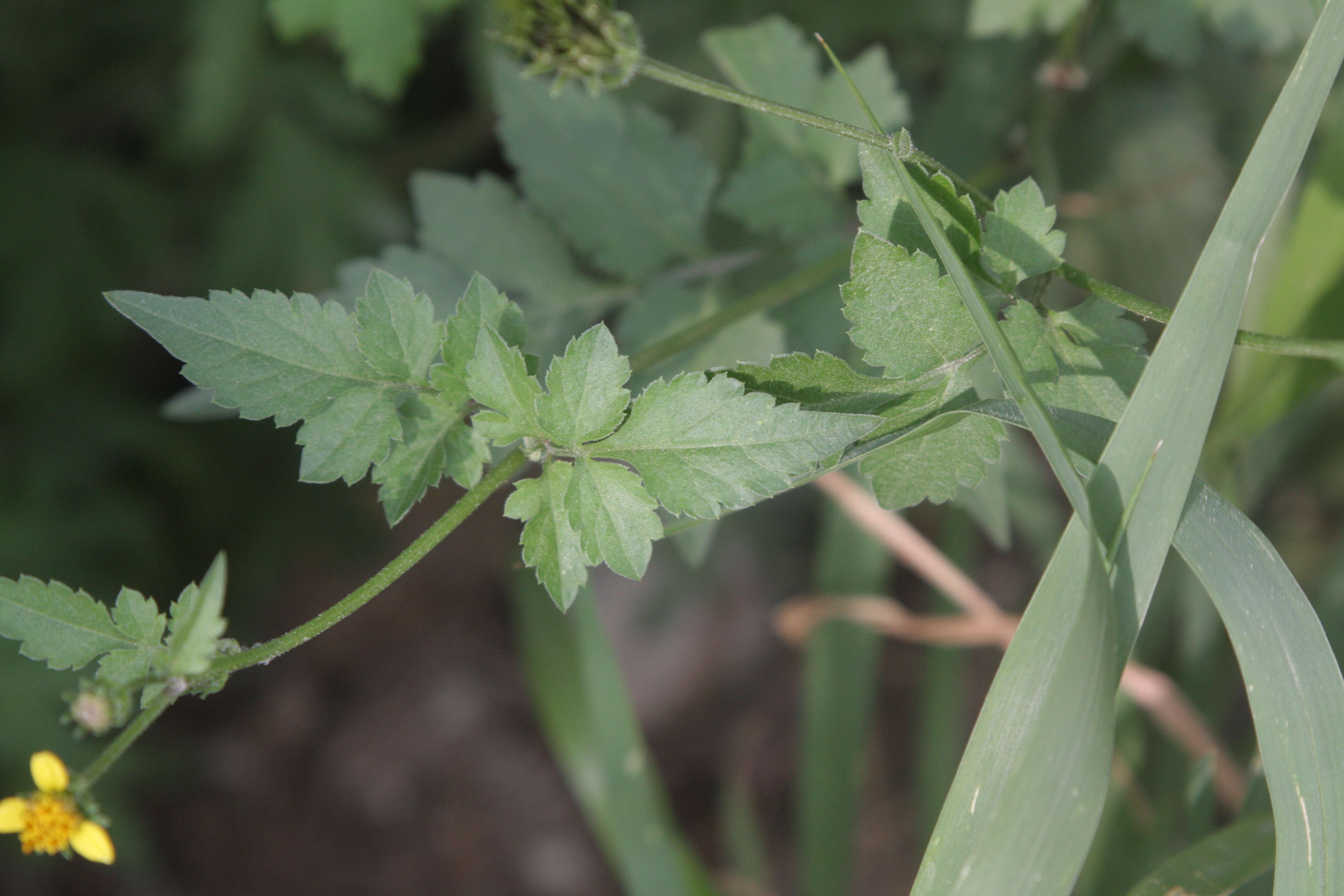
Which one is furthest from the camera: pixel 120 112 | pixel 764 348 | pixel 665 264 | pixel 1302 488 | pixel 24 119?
pixel 1302 488

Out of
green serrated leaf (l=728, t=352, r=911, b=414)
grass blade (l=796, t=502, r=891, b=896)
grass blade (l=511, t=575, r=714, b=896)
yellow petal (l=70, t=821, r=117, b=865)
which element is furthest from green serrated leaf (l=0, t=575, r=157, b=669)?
grass blade (l=796, t=502, r=891, b=896)

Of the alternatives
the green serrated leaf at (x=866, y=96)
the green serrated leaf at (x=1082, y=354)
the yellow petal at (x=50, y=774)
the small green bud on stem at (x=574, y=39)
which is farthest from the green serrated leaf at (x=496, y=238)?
the yellow petal at (x=50, y=774)

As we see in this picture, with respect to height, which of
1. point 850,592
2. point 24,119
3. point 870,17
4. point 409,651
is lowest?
point 409,651

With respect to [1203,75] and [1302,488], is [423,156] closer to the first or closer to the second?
[1203,75]

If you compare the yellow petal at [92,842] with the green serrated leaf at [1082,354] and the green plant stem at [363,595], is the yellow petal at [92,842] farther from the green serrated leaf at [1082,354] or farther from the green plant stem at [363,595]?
the green serrated leaf at [1082,354]

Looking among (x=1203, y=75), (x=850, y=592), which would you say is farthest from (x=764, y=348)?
(x=1203, y=75)

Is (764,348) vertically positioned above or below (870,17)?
below

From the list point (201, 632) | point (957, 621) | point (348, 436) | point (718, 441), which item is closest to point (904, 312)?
point (718, 441)
